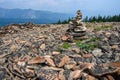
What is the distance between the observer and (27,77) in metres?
16.8

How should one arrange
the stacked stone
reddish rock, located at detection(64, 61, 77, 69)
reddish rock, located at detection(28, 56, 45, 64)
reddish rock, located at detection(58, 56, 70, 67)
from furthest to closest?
the stacked stone
reddish rock, located at detection(28, 56, 45, 64)
reddish rock, located at detection(58, 56, 70, 67)
reddish rock, located at detection(64, 61, 77, 69)

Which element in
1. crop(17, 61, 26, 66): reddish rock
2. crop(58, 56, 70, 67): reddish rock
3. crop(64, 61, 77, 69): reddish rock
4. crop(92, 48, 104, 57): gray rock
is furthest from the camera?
crop(92, 48, 104, 57): gray rock

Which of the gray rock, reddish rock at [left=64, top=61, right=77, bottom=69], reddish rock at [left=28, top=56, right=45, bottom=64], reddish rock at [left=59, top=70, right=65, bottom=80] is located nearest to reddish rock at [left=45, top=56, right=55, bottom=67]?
reddish rock at [left=28, top=56, right=45, bottom=64]

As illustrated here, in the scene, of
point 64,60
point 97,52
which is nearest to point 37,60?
point 64,60

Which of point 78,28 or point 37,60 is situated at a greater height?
point 78,28

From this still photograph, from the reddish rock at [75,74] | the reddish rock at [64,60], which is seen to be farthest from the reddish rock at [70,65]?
the reddish rock at [75,74]

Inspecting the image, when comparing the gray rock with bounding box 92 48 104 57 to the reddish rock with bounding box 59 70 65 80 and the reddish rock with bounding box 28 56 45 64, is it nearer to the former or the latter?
the reddish rock with bounding box 59 70 65 80

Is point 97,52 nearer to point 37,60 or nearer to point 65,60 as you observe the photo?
point 65,60

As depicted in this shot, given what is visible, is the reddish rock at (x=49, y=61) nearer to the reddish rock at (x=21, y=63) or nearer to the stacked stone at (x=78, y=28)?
the reddish rock at (x=21, y=63)

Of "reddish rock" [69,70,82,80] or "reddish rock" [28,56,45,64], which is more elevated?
"reddish rock" [28,56,45,64]

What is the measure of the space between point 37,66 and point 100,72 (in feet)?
13.6

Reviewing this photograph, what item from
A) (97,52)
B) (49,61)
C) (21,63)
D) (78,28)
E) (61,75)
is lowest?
(61,75)

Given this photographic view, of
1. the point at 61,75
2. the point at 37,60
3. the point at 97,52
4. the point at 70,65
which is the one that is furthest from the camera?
the point at 97,52

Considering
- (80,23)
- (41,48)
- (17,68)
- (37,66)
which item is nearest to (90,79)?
(37,66)
